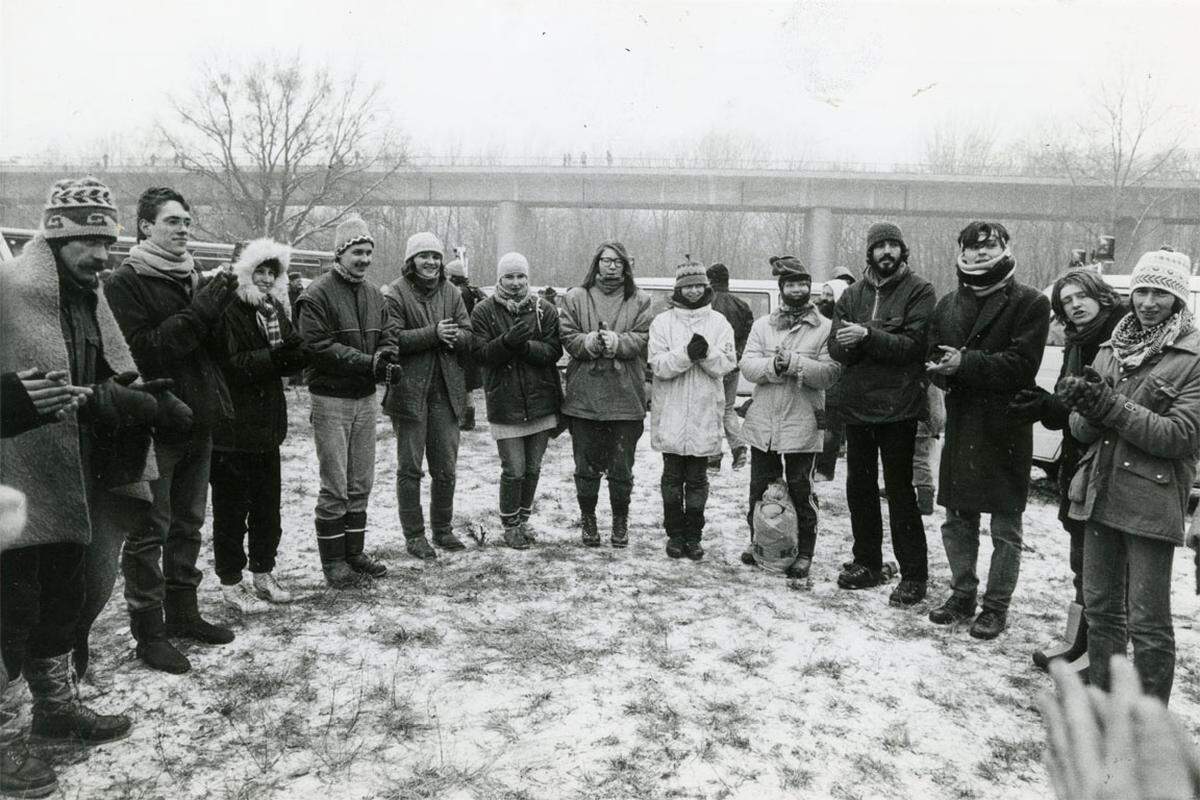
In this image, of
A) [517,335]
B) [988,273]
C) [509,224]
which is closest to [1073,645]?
[988,273]

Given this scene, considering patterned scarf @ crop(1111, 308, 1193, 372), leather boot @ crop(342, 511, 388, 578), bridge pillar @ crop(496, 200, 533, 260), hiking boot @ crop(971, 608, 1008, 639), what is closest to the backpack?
hiking boot @ crop(971, 608, 1008, 639)

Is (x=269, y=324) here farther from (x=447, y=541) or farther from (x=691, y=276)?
(x=691, y=276)

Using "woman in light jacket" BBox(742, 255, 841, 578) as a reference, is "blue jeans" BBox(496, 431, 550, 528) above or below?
below

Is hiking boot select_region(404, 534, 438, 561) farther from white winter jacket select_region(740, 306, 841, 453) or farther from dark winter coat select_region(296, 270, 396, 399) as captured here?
white winter jacket select_region(740, 306, 841, 453)

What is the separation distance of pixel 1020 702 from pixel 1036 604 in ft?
4.62

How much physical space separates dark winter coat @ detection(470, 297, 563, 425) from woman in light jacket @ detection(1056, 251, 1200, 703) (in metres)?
3.15

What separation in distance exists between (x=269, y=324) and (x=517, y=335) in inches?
62.3

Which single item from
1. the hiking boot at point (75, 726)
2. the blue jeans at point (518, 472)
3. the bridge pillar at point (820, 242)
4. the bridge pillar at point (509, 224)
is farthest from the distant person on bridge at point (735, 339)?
the bridge pillar at point (509, 224)

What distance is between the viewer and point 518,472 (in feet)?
18.0

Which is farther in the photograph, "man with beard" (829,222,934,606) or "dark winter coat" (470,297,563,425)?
"dark winter coat" (470,297,563,425)

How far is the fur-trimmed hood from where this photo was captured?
3979mm

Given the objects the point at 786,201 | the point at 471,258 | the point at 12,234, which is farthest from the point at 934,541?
the point at 471,258

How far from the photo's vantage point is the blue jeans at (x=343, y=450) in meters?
4.51

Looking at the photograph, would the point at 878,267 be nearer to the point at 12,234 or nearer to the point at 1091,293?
the point at 1091,293
